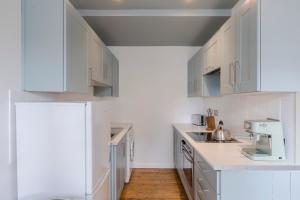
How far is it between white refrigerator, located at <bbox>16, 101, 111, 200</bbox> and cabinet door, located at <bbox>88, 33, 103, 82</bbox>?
42.7 inches

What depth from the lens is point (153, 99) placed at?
518cm

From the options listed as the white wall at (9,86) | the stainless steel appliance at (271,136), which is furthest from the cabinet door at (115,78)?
the stainless steel appliance at (271,136)

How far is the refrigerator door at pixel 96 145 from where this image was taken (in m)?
1.86

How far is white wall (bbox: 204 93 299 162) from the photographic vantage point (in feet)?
6.55

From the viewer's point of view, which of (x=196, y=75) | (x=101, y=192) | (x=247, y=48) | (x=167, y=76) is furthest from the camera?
(x=167, y=76)

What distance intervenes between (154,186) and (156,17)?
257 cm

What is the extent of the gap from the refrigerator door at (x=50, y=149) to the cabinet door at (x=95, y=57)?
1.08 m

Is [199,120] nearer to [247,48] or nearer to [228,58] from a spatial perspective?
[228,58]

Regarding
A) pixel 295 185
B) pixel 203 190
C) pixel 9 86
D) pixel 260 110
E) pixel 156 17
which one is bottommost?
pixel 203 190

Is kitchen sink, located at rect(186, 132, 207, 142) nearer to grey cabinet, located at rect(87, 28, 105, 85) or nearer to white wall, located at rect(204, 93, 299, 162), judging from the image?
white wall, located at rect(204, 93, 299, 162)

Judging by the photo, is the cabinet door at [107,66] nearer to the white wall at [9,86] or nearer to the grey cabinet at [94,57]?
the grey cabinet at [94,57]

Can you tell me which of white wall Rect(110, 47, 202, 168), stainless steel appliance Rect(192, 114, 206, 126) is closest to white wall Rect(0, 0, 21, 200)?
white wall Rect(110, 47, 202, 168)

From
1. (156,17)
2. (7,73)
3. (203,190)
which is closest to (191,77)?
(156,17)

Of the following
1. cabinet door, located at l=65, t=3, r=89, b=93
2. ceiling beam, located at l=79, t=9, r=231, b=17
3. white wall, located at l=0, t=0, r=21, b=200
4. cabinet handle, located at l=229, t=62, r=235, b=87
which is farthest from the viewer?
ceiling beam, located at l=79, t=9, r=231, b=17
